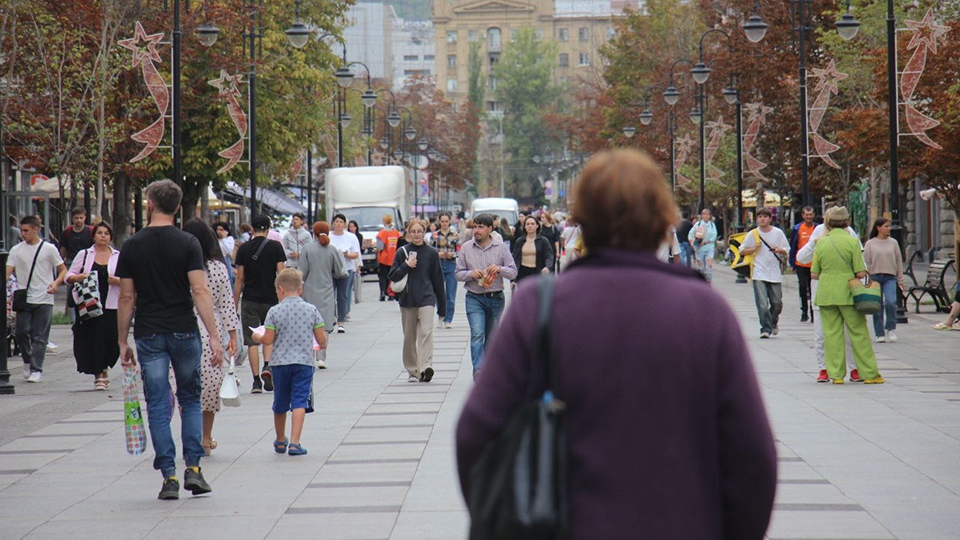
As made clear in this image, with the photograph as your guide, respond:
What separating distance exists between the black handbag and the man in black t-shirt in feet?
37.7

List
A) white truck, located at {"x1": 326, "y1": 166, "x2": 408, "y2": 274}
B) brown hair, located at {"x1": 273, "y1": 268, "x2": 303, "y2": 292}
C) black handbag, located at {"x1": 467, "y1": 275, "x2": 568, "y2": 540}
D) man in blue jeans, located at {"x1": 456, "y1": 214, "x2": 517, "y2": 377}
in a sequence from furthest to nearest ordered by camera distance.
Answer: white truck, located at {"x1": 326, "y1": 166, "x2": 408, "y2": 274} → man in blue jeans, located at {"x1": 456, "y1": 214, "x2": 517, "y2": 377} → brown hair, located at {"x1": 273, "y1": 268, "x2": 303, "y2": 292} → black handbag, located at {"x1": 467, "y1": 275, "x2": 568, "y2": 540}

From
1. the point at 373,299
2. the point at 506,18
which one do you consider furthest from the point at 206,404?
the point at 506,18

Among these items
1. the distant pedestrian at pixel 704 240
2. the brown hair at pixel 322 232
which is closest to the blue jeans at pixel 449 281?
the brown hair at pixel 322 232

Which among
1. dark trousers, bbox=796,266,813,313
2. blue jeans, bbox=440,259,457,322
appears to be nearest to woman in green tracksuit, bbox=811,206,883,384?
dark trousers, bbox=796,266,813,313

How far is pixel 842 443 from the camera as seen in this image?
10047mm

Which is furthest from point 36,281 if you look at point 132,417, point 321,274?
point 132,417

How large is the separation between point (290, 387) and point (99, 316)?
187 inches

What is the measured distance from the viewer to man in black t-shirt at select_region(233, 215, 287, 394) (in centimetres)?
1457

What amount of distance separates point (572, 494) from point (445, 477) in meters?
5.72

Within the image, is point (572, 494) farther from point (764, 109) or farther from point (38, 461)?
point (764, 109)

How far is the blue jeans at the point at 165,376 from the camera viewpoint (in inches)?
318

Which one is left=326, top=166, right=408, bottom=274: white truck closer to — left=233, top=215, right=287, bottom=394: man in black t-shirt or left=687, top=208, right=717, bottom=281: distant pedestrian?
left=687, top=208, right=717, bottom=281: distant pedestrian

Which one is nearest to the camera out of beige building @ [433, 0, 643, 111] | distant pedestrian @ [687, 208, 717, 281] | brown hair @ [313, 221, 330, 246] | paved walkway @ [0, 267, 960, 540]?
paved walkway @ [0, 267, 960, 540]

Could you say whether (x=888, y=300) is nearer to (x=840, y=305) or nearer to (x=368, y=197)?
(x=840, y=305)
